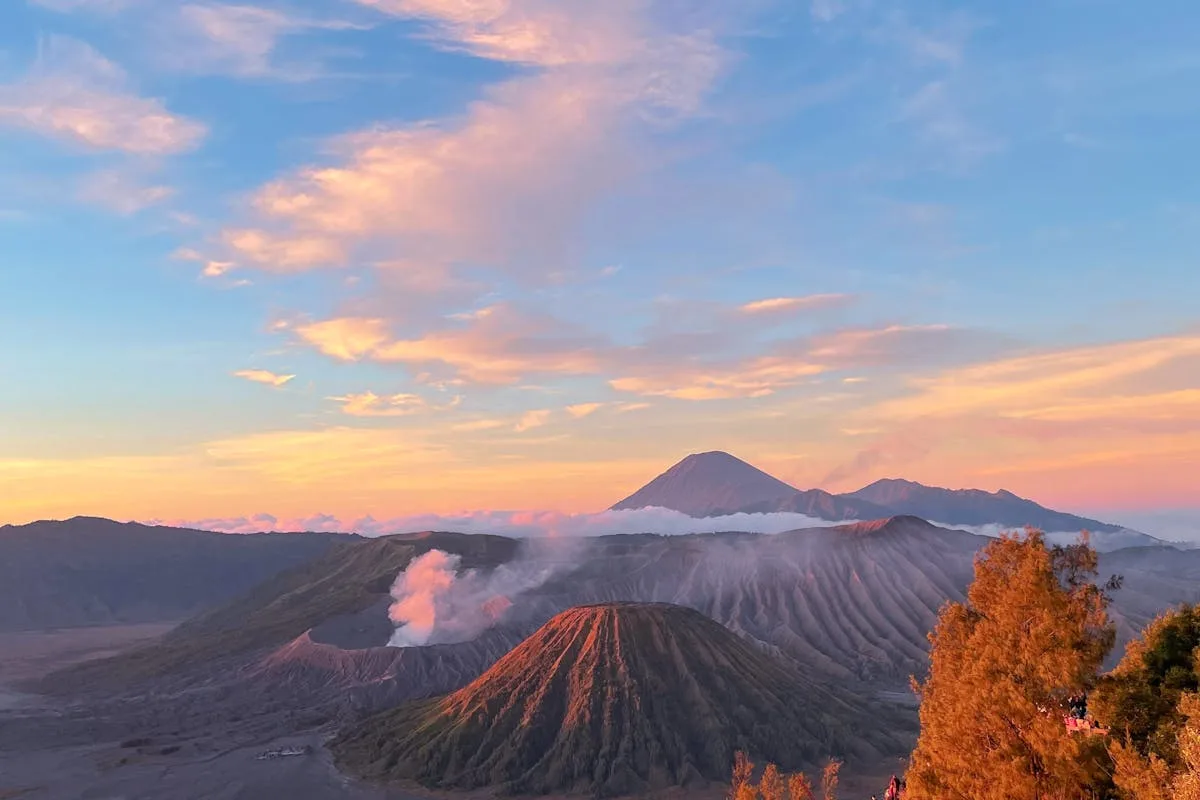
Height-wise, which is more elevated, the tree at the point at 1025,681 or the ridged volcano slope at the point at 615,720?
the tree at the point at 1025,681

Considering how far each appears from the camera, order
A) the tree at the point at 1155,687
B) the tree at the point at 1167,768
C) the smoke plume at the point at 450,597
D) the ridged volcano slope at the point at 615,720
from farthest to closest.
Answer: the smoke plume at the point at 450,597
the ridged volcano slope at the point at 615,720
the tree at the point at 1155,687
the tree at the point at 1167,768

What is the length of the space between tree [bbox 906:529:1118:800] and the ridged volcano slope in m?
64.0

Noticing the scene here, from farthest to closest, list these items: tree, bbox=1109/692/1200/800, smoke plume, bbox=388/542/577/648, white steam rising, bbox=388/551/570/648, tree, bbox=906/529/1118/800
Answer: smoke plume, bbox=388/542/577/648
white steam rising, bbox=388/551/570/648
tree, bbox=906/529/1118/800
tree, bbox=1109/692/1200/800

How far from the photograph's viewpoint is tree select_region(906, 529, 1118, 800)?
22.2 meters

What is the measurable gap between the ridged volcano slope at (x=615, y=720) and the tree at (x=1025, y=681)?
64005 millimetres

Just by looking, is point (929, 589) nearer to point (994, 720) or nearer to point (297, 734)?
point (297, 734)

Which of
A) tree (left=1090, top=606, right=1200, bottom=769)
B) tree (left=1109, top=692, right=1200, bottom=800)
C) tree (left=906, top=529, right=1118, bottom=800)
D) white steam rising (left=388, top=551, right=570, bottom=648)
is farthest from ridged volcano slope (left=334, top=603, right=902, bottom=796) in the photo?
tree (left=1109, top=692, right=1200, bottom=800)

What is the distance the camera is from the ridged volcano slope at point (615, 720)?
85.5 m

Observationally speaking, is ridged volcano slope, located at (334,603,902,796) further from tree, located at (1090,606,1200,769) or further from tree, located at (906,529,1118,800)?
tree, located at (1090,606,1200,769)

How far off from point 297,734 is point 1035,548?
103670 mm

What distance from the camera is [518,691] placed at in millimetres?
95750

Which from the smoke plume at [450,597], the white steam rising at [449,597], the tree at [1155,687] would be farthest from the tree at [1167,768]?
the smoke plume at [450,597]

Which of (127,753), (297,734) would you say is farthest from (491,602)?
(127,753)

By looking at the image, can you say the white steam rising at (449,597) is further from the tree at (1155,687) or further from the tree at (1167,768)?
the tree at (1167,768)
